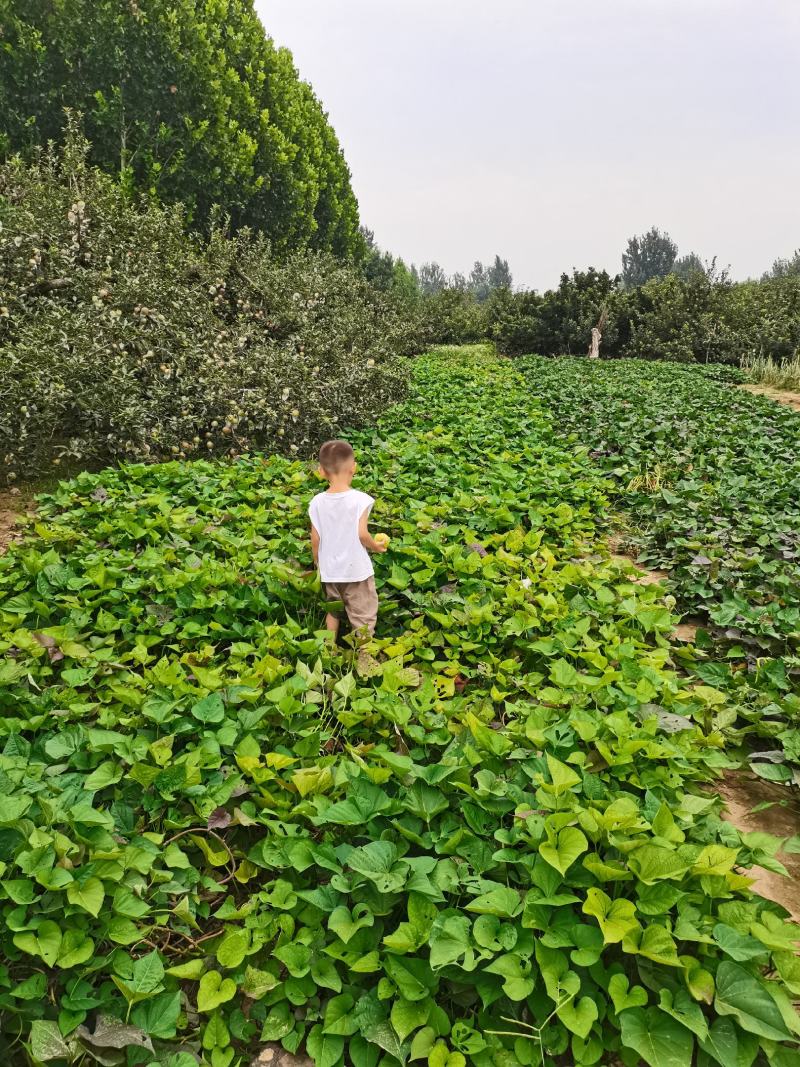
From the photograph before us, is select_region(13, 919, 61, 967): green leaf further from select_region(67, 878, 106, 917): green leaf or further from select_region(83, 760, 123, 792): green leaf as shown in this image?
select_region(83, 760, 123, 792): green leaf

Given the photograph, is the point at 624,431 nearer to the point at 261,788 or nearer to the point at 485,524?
the point at 485,524

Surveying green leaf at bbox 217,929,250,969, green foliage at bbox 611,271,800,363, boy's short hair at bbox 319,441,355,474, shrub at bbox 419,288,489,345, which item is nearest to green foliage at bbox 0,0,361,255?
boy's short hair at bbox 319,441,355,474

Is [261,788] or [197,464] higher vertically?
[197,464]

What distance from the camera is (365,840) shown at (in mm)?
2238

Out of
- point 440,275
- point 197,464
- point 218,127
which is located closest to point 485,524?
point 197,464

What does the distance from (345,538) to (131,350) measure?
15.6ft

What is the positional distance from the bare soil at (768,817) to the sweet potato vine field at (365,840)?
0.17 m

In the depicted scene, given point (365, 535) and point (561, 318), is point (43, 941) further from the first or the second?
point (561, 318)

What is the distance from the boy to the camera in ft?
11.5

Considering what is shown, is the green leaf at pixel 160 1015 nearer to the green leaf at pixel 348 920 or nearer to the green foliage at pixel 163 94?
the green leaf at pixel 348 920

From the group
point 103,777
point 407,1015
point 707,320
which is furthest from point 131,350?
point 707,320

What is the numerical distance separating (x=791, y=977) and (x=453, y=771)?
1.12m

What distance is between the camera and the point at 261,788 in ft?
7.48

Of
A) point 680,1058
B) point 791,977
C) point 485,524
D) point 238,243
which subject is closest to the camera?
point 680,1058
